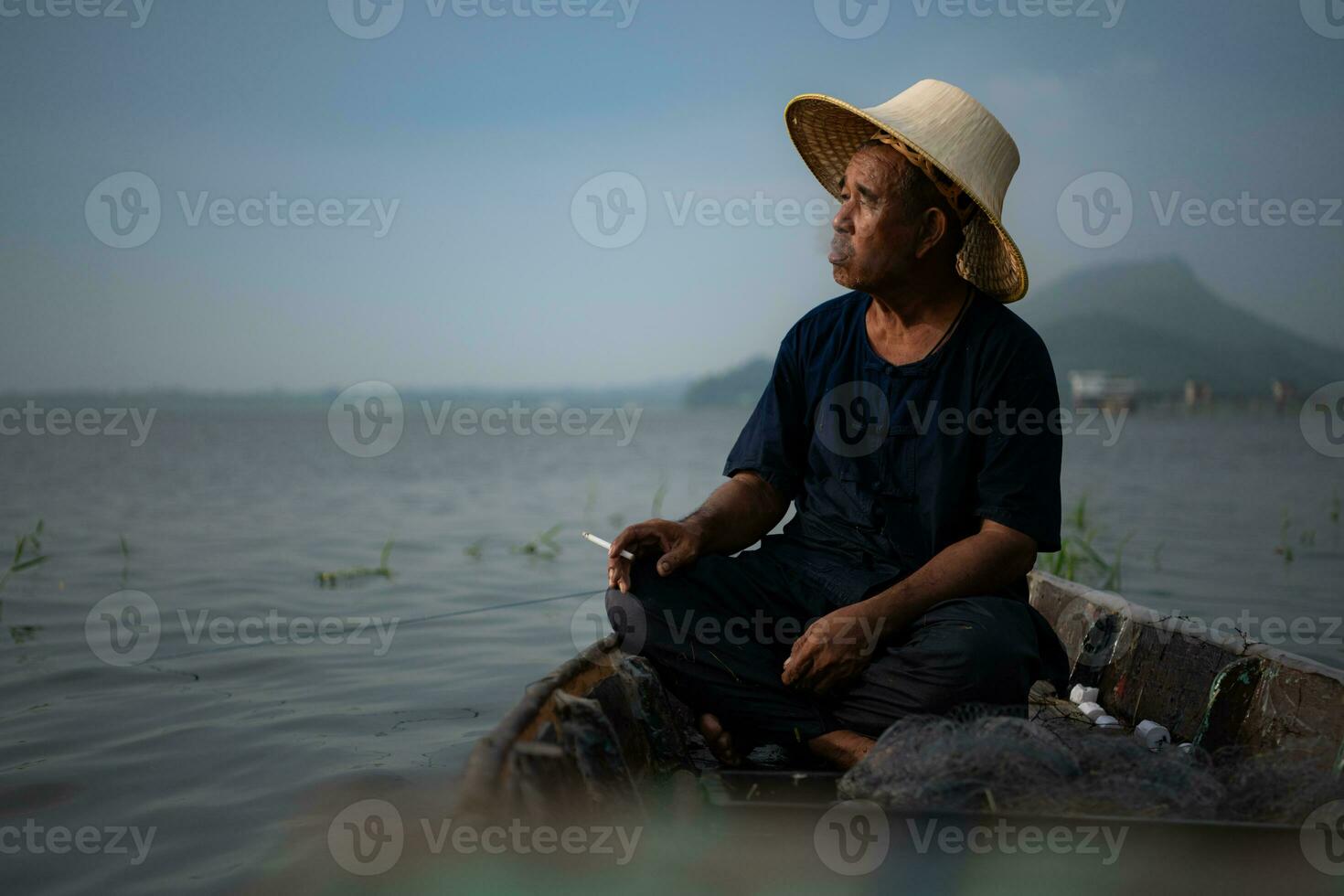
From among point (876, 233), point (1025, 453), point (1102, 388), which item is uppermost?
point (1102, 388)

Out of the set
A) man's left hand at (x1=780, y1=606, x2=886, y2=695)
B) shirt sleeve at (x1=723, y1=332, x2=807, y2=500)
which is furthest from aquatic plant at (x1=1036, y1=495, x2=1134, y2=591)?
man's left hand at (x1=780, y1=606, x2=886, y2=695)

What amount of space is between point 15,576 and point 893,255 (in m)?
5.22

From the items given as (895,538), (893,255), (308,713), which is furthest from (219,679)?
(893,255)

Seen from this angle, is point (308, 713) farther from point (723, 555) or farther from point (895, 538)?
point (895, 538)

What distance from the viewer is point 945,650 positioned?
85.9 inches
